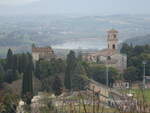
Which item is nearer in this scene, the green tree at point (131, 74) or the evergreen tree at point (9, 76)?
the evergreen tree at point (9, 76)

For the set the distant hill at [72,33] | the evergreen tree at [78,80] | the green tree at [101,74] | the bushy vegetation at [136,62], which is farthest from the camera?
the distant hill at [72,33]

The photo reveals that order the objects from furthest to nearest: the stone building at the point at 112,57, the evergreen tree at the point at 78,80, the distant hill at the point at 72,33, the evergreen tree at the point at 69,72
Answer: the distant hill at the point at 72,33 < the stone building at the point at 112,57 < the evergreen tree at the point at 78,80 < the evergreen tree at the point at 69,72

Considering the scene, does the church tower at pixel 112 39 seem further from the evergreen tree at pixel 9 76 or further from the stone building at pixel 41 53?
the evergreen tree at pixel 9 76

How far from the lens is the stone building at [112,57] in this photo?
35469mm

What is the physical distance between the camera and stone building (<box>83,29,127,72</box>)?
116 feet

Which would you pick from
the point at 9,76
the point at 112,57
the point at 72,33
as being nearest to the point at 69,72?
the point at 9,76

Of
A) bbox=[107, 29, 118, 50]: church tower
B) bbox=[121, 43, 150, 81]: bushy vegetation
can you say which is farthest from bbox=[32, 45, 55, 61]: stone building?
bbox=[121, 43, 150, 81]: bushy vegetation

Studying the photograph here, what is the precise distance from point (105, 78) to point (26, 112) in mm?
12033

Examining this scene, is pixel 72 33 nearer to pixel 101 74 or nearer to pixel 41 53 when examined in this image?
pixel 41 53

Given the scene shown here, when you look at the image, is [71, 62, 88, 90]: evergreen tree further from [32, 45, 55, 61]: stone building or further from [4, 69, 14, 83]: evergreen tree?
[32, 45, 55, 61]: stone building

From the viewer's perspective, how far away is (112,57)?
37.7 metres

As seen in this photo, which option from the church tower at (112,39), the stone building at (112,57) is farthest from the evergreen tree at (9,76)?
the church tower at (112,39)

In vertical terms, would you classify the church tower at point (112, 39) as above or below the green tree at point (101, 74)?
above

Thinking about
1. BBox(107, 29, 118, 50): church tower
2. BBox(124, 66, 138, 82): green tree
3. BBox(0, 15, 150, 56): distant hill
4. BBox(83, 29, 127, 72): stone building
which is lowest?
BBox(0, 15, 150, 56): distant hill
